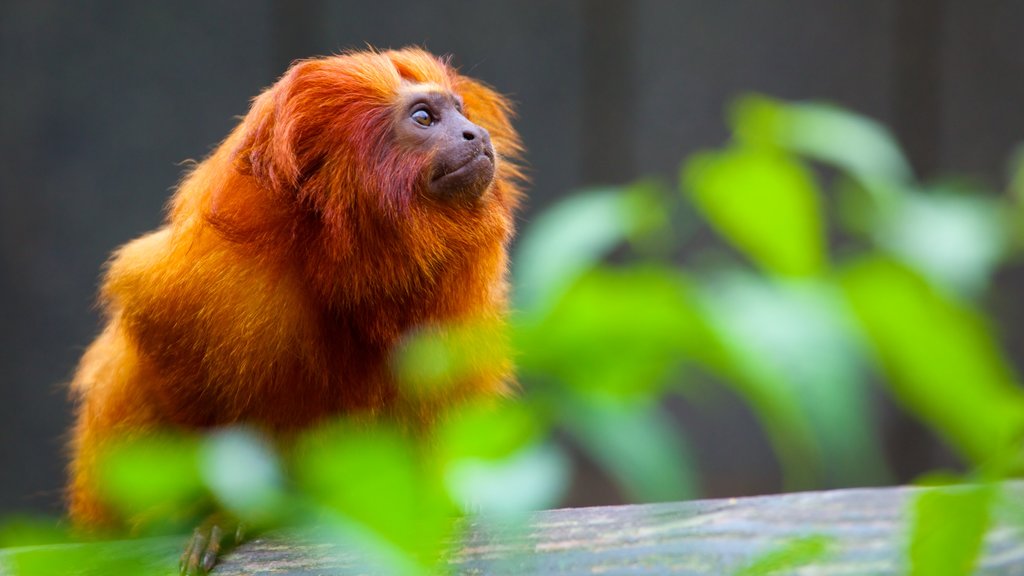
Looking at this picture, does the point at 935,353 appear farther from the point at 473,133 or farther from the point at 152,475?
the point at 473,133

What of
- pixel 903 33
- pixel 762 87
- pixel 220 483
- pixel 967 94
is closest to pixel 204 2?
pixel 762 87

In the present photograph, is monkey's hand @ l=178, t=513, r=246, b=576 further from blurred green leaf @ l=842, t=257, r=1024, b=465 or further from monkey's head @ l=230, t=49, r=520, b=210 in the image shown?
blurred green leaf @ l=842, t=257, r=1024, b=465

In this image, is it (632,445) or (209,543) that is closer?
(632,445)

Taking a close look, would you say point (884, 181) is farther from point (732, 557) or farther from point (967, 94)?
point (967, 94)

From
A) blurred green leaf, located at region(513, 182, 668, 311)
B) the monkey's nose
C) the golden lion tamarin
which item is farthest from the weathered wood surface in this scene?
the monkey's nose

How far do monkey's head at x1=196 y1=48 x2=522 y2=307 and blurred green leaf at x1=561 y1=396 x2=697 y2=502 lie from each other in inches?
66.4

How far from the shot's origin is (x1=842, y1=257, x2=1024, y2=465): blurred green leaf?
0.32 m

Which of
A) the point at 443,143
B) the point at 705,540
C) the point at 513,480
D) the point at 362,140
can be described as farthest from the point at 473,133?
the point at 513,480

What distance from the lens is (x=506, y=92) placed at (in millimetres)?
4168

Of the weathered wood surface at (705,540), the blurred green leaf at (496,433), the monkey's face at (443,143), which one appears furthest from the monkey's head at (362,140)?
the blurred green leaf at (496,433)

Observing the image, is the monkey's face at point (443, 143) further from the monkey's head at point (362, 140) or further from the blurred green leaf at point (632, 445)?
the blurred green leaf at point (632, 445)

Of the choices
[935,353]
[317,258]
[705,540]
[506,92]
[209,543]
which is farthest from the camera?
[506,92]

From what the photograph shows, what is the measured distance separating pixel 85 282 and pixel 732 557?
11.5 ft

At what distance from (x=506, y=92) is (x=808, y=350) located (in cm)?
390
